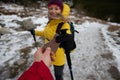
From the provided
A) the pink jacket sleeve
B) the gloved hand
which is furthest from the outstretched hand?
the gloved hand

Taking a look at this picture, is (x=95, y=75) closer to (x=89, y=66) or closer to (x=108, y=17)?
(x=89, y=66)

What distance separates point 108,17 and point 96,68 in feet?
71.1

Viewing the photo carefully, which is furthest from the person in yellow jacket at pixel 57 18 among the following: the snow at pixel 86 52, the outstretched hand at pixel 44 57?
the outstretched hand at pixel 44 57

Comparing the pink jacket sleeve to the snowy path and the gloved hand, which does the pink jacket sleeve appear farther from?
the snowy path

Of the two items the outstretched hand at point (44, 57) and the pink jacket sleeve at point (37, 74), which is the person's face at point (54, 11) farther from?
the pink jacket sleeve at point (37, 74)

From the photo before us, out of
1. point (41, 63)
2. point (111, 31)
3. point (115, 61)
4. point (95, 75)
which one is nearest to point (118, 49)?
point (115, 61)

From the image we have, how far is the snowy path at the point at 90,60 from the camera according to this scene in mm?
5961

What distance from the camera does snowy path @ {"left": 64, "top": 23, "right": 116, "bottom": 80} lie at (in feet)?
19.6

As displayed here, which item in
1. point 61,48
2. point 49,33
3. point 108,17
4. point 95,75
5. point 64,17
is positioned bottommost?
point 108,17

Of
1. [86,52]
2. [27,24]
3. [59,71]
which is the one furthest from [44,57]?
[86,52]

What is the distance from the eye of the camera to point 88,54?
757cm

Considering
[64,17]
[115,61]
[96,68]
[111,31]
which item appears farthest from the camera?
[111,31]

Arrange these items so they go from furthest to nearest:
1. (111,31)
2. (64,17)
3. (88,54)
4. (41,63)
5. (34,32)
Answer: (111,31) → (88,54) → (34,32) → (64,17) → (41,63)

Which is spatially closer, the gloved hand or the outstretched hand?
the outstretched hand
